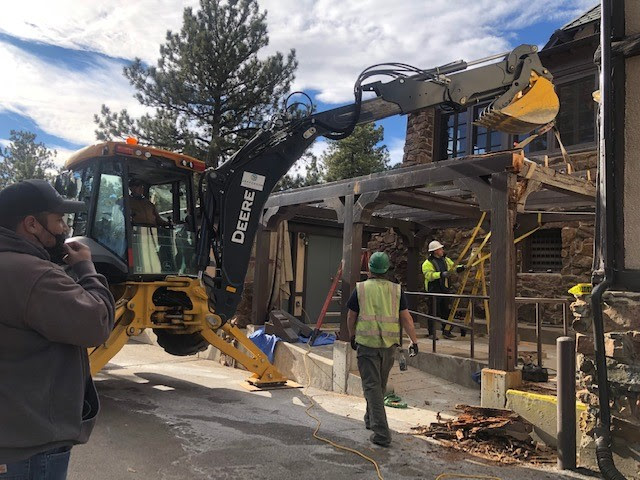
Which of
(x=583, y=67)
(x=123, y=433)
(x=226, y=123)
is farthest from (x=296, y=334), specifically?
(x=226, y=123)

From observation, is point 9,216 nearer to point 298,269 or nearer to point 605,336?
point 605,336

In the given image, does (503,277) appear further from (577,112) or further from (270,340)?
(577,112)

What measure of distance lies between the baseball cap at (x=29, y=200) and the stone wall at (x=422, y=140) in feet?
33.9

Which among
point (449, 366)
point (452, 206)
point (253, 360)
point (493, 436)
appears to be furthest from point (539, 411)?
point (452, 206)

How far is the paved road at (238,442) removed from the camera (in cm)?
412

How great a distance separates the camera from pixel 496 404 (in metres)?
5.40

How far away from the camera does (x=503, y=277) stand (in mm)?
5559

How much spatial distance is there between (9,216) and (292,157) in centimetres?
529

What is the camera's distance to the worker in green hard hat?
196 inches

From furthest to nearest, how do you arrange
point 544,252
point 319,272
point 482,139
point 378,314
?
point 319,272 < point 482,139 < point 544,252 < point 378,314

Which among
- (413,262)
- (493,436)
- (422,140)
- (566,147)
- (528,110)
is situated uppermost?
(422,140)

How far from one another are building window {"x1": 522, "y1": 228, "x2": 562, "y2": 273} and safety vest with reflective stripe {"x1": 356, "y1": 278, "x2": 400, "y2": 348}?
6064 millimetres

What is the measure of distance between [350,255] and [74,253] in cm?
539

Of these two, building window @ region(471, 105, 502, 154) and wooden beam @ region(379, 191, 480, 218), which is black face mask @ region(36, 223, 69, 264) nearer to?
wooden beam @ region(379, 191, 480, 218)
